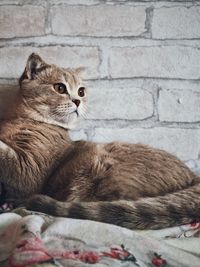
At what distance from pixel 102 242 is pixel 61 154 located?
1.66 ft

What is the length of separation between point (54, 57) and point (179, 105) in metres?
0.47

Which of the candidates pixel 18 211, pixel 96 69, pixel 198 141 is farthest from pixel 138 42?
pixel 18 211

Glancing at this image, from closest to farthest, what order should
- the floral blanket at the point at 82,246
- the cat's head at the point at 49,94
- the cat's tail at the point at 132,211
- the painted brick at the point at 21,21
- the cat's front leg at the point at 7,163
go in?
the floral blanket at the point at 82,246, the cat's tail at the point at 132,211, the cat's front leg at the point at 7,163, the cat's head at the point at 49,94, the painted brick at the point at 21,21

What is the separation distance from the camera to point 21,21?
1364 mm

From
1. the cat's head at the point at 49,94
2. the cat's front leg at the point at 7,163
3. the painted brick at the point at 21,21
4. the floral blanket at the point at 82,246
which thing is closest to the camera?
the floral blanket at the point at 82,246

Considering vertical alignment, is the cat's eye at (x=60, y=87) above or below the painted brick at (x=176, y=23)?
below

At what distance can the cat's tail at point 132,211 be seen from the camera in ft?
2.90

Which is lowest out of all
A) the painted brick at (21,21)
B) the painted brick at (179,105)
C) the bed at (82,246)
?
the bed at (82,246)

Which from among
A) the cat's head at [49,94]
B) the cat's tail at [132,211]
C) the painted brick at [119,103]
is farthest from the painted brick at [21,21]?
the cat's tail at [132,211]

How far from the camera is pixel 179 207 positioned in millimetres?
942

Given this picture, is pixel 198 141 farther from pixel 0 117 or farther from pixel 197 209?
pixel 0 117

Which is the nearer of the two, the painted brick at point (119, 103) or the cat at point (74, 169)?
the cat at point (74, 169)

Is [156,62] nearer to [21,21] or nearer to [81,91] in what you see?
[81,91]

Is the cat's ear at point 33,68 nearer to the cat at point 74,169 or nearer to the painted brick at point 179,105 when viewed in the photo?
the cat at point 74,169
